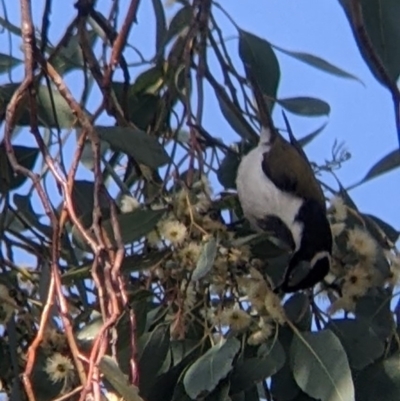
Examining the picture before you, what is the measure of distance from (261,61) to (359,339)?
561mm

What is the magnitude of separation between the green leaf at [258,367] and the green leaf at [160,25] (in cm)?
55

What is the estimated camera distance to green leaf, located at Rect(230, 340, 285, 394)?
64.0 inches

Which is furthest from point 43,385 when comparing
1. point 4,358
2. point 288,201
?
point 288,201

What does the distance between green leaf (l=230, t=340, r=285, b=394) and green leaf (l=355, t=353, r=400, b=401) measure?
0.14 m

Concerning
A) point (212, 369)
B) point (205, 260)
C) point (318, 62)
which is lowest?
point (212, 369)

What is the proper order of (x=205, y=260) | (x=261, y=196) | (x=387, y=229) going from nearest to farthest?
1. (x=205, y=260)
2. (x=387, y=229)
3. (x=261, y=196)

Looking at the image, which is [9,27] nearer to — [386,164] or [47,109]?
[47,109]

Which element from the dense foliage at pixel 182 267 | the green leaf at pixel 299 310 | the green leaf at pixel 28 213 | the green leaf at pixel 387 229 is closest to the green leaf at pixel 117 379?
the dense foliage at pixel 182 267

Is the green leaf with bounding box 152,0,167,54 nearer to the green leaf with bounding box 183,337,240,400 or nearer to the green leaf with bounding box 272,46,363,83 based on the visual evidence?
the green leaf with bounding box 272,46,363,83

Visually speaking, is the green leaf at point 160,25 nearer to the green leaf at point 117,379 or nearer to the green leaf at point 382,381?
the green leaf at point 382,381

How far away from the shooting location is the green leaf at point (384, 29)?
4.91ft

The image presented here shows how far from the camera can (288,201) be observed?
107 inches

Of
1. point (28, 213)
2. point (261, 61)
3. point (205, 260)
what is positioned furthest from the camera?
point (261, 61)

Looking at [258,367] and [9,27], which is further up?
[9,27]
